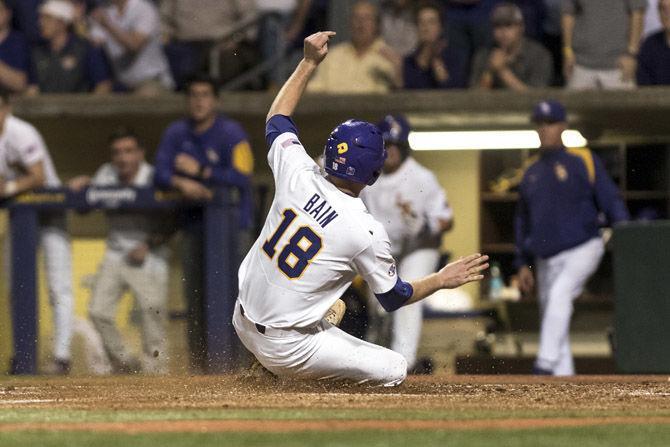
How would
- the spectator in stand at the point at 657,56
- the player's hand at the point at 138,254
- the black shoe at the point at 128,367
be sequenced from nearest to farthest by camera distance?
the black shoe at the point at 128,367
the player's hand at the point at 138,254
the spectator in stand at the point at 657,56

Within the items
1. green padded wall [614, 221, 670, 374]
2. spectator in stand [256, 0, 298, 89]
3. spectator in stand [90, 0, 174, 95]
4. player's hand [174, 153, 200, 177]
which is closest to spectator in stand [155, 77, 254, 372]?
player's hand [174, 153, 200, 177]

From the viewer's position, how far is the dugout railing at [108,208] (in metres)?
9.91

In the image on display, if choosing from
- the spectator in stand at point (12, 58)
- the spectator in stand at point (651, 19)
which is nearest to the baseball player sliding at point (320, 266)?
the spectator in stand at point (12, 58)

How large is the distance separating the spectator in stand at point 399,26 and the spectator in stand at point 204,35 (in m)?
1.16

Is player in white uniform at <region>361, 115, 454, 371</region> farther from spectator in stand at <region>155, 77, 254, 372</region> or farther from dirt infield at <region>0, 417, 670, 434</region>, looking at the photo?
dirt infield at <region>0, 417, 670, 434</region>

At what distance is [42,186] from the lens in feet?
34.0

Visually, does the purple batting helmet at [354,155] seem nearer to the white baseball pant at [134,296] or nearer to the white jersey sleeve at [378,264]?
the white jersey sleeve at [378,264]

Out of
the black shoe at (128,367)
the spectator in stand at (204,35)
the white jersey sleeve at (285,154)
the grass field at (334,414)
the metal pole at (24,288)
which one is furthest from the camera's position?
the spectator in stand at (204,35)

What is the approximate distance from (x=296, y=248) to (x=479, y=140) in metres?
6.39

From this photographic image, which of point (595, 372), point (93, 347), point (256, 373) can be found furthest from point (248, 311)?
point (595, 372)

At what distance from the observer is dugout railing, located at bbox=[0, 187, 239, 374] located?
32.5 feet

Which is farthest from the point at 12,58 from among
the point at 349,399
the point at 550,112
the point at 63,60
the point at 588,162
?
the point at 349,399

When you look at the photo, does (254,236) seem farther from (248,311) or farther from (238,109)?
(248,311)

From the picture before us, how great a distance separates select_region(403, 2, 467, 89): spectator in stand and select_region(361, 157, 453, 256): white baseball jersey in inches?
68.3
